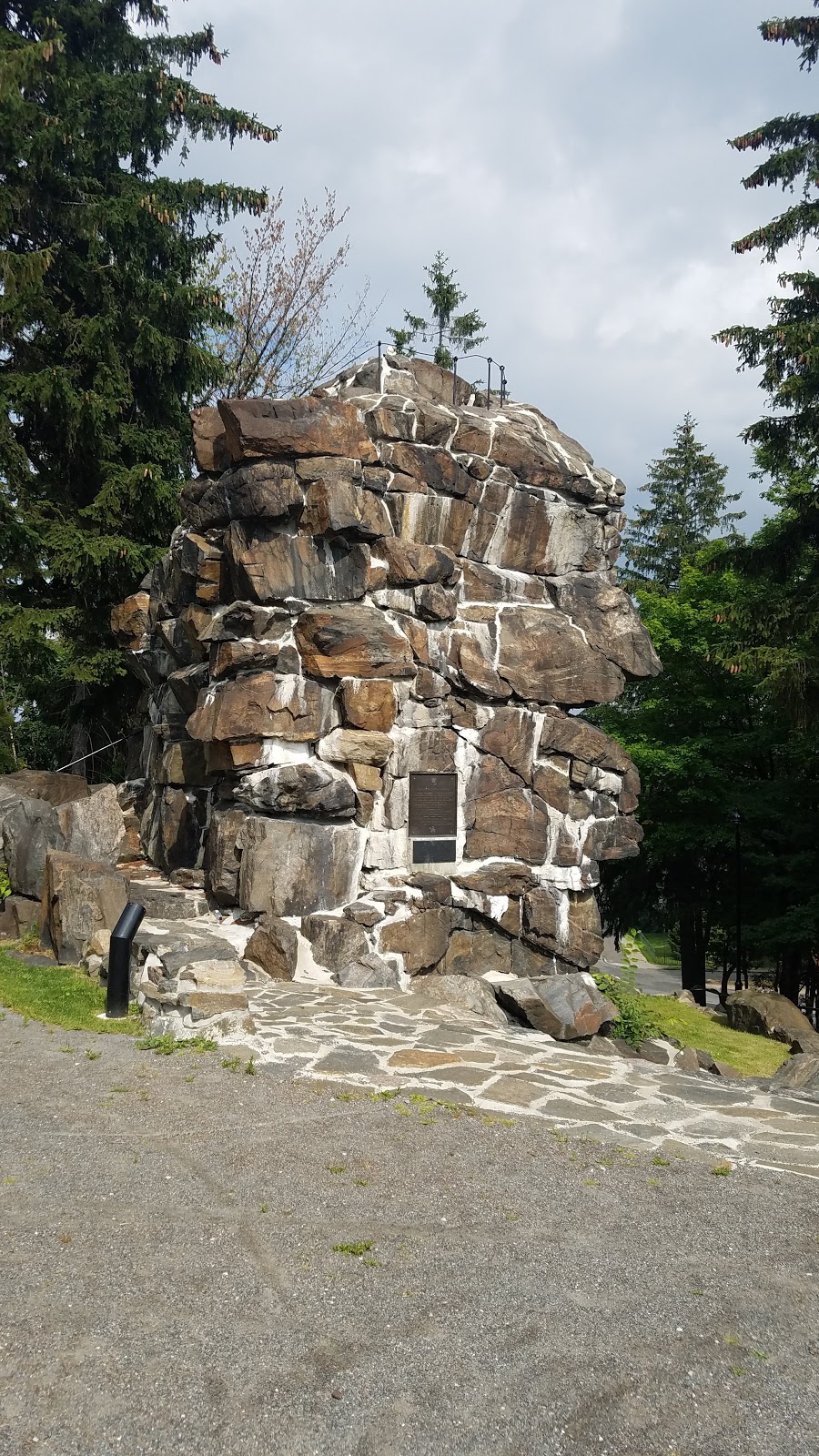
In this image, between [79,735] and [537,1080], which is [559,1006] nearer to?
[537,1080]

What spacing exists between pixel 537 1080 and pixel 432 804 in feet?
15.5

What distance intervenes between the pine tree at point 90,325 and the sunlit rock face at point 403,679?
4178 millimetres

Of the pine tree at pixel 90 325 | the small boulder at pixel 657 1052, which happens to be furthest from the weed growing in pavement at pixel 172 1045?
the pine tree at pixel 90 325

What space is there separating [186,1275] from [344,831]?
270 inches

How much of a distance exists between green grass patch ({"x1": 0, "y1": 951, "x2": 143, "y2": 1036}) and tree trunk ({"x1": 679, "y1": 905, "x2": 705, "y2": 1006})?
552 inches

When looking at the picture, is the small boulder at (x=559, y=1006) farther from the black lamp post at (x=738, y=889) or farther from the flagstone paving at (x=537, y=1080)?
the black lamp post at (x=738, y=889)

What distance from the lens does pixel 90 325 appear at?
668 inches

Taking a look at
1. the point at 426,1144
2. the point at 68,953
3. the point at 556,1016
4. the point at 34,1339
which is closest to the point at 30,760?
the point at 68,953

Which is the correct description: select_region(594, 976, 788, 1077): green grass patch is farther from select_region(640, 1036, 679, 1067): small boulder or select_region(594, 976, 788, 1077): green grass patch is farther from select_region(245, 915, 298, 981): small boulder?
select_region(245, 915, 298, 981): small boulder

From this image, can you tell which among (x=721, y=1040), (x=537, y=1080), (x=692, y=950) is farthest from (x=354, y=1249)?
(x=692, y=950)

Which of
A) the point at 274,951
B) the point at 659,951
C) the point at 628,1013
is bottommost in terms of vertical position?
the point at 659,951

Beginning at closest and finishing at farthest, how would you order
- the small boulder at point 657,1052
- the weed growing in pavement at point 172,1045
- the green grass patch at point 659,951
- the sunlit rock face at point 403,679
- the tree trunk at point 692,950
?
the weed growing in pavement at point 172,1045, the small boulder at point 657,1052, the sunlit rock face at point 403,679, the tree trunk at point 692,950, the green grass patch at point 659,951

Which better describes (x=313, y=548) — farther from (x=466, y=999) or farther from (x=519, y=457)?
(x=466, y=999)

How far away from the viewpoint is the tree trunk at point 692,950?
20.5 meters
